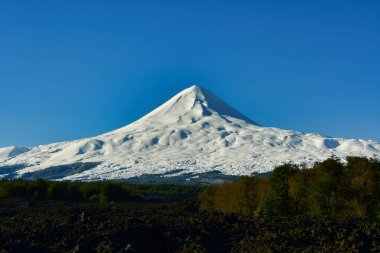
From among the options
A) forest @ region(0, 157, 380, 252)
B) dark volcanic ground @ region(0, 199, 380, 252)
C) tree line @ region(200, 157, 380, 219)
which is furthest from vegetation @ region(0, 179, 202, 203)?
dark volcanic ground @ region(0, 199, 380, 252)

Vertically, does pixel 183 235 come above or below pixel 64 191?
below

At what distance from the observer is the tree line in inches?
1612

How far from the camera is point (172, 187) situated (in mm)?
122562

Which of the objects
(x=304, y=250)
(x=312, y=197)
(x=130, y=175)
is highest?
(x=130, y=175)

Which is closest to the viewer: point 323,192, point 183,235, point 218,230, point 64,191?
point 183,235

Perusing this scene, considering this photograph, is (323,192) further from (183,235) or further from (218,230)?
(183,235)

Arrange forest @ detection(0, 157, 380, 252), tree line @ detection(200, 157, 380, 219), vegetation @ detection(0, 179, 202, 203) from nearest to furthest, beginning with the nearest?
forest @ detection(0, 157, 380, 252), tree line @ detection(200, 157, 380, 219), vegetation @ detection(0, 179, 202, 203)

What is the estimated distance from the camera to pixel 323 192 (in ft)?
135

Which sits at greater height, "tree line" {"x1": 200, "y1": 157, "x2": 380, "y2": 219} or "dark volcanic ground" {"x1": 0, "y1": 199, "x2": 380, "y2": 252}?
"tree line" {"x1": 200, "y1": 157, "x2": 380, "y2": 219}

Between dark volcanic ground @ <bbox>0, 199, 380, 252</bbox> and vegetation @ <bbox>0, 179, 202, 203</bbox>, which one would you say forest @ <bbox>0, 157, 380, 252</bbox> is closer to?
dark volcanic ground @ <bbox>0, 199, 380, 252</bbox>

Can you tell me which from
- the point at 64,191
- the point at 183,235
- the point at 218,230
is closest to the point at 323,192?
the point at 218,230

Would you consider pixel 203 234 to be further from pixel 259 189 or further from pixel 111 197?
pixel 111 197

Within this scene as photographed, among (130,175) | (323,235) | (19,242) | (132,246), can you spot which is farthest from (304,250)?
(130,175)

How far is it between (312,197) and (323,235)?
15.7m
